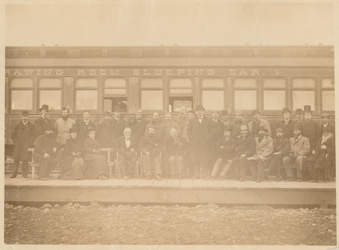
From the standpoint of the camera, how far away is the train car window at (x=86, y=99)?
107 inches

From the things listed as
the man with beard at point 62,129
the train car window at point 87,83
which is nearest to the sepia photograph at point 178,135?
the man with beard at point 62,129

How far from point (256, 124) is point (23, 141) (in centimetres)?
184

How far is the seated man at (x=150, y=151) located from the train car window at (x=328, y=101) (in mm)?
1288

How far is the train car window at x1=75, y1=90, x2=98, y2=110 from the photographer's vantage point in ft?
8.88

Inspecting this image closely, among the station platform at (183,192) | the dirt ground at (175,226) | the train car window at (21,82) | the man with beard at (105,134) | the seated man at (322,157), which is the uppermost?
the train car window at (21,82)

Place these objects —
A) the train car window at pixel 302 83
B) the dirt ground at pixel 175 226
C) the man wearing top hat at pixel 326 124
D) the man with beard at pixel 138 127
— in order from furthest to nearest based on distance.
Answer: the train car window at pixel 302 83 → the man with beard at pixel 138 127 → the man wearing top hat at pixel 326 124 → the dirt ground at pixel 175 226

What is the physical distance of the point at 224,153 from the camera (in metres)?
2.52

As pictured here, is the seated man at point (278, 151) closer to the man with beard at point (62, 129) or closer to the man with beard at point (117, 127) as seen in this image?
the man with beard at point (117, 127)

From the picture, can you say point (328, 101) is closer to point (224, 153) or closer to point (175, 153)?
point (224, 153)

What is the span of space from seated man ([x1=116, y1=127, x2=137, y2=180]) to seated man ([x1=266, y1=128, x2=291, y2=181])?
3.44ft

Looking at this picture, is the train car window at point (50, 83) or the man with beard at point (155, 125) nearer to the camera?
the man with beard at point (155, 125)

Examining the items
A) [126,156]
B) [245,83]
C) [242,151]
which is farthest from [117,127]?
[245,83]

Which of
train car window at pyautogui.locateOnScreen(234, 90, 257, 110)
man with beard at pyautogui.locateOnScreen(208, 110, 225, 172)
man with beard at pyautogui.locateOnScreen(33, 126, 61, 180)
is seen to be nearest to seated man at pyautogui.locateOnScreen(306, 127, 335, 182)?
train car window at pyautogui.locateOnScreen(234, 90, 257, 110)

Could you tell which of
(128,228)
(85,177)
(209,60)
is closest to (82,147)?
(85,177)
